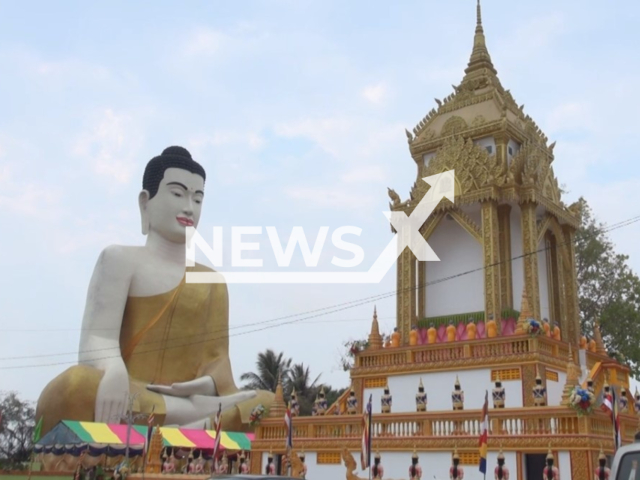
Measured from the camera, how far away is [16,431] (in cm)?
4309

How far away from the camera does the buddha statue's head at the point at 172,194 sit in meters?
27.6

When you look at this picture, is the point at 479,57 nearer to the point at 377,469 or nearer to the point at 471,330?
the point at 471,330

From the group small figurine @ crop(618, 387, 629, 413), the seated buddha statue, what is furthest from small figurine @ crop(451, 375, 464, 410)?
the seated buddha statue

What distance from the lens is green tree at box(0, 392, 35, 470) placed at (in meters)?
41.1

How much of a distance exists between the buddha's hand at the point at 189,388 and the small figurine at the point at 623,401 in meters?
14.1

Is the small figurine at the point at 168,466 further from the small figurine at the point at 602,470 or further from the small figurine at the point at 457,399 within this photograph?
the small figurine at the point at 602,470

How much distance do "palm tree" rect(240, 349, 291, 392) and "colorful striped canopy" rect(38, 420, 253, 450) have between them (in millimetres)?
14839

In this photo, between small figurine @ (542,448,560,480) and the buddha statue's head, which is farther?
the buddha statue's head

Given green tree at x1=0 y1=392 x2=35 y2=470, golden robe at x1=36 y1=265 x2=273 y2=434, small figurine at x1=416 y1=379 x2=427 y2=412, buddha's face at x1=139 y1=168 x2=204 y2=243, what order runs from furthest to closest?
1. green tree at x1=0 y1=392 x2=35 y2=470
2. buddha's face at x1=139 y1=168 x2=204 y2=243
3. golden robe at x1=36 y1=265 x2=273 y2=434
4. small figurine at x1=416 y1=379 x2=427 y2=412

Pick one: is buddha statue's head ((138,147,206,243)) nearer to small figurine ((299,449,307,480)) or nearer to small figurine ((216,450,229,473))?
small figurine ((216,450,229,473))

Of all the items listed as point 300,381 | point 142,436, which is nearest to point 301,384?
point 300,381

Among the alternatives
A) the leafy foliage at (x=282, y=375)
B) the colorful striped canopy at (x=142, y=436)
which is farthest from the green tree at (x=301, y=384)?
the colorful striped canopy at (x=142, y=436)

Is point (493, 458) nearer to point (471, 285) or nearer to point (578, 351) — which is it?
point (578, 351)

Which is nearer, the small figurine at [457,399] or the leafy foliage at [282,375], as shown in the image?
the small figurine at [457,399]
